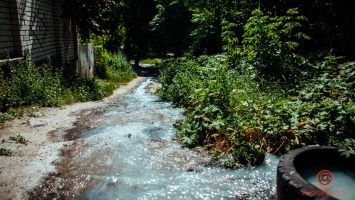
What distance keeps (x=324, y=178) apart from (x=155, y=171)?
2.10 m

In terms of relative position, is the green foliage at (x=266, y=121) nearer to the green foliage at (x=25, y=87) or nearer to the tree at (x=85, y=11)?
the green foliage at (x=25, y=87)

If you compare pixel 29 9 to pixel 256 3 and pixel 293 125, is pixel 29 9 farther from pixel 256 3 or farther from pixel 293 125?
pixel 256 3

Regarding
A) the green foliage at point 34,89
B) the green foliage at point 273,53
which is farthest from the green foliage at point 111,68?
the green foliage at point 273,53

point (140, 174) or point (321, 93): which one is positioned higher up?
point (321, 93)

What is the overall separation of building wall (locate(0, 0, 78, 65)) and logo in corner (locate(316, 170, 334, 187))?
286 inches

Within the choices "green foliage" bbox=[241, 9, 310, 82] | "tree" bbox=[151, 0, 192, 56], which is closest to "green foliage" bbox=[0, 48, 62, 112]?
"green foliage" bbox=[241, 9, 310, 82]

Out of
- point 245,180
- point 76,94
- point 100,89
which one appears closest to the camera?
point 245,180

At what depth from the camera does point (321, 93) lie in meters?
5.09

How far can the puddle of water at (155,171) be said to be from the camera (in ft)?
10.3

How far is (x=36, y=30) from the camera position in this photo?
326 inches

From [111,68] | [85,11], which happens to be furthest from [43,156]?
[111,68]

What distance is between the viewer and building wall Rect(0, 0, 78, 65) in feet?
22.5

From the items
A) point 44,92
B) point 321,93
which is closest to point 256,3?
point 321,93

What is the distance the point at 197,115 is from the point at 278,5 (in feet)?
27.4
